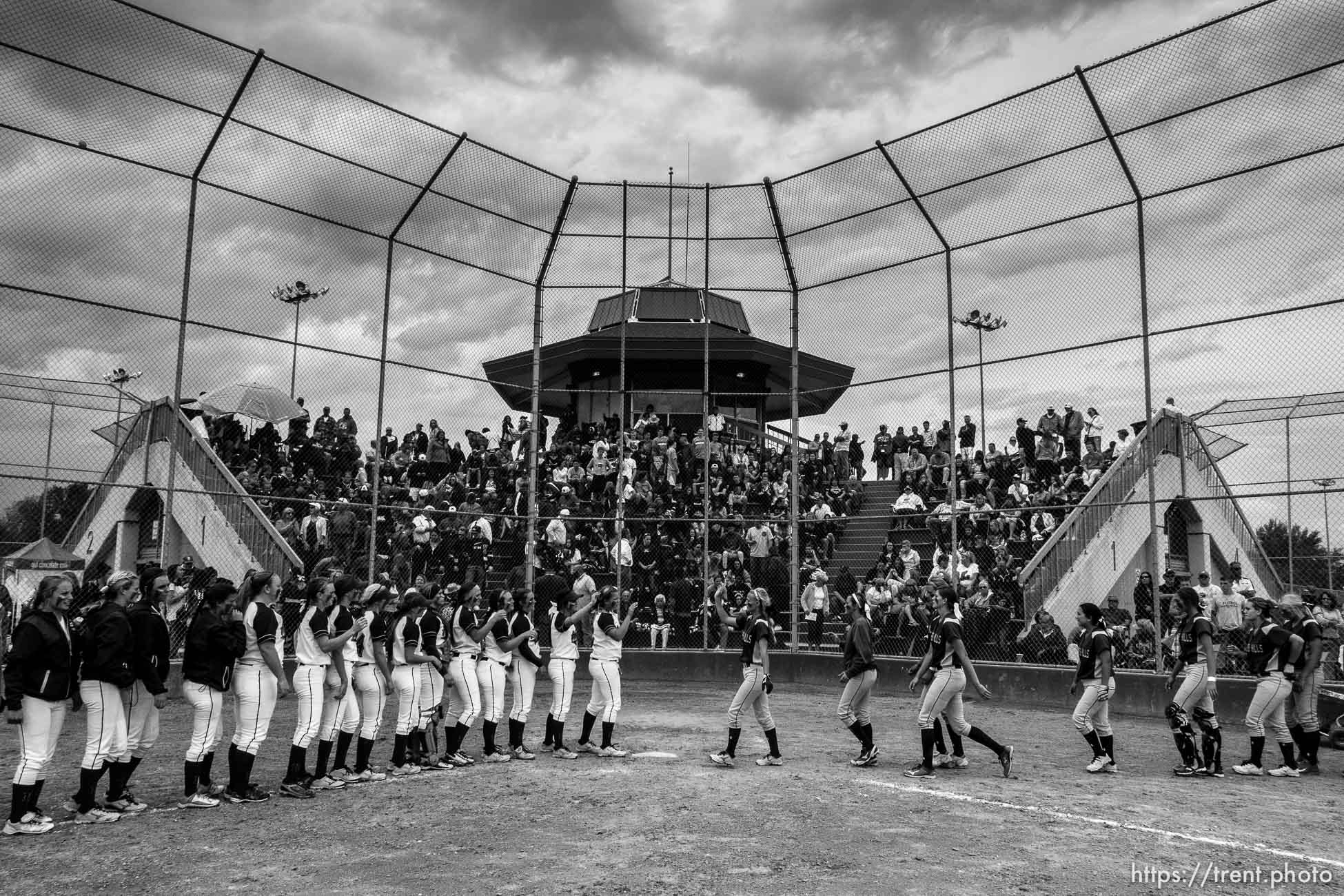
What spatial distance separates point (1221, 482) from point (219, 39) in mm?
17396

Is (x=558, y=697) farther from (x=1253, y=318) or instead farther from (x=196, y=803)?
(x=1253, y=318)

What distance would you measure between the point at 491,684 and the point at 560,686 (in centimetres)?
84

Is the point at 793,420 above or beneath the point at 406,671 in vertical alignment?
above

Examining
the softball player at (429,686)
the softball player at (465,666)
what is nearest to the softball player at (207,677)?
the softball player at (429,686)

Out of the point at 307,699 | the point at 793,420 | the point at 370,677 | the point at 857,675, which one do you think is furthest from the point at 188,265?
the point at 857,675

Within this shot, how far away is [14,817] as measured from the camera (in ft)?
24.2

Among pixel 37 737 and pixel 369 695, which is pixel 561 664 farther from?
pixel 37 737

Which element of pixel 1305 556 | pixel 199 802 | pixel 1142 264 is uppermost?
pixel 1142 264

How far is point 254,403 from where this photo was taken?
1609cm

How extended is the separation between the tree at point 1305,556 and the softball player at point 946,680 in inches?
224

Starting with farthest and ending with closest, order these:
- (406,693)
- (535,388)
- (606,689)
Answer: (535,388), (606,689), (406,693)

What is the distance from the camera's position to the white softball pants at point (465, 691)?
1090 centimetres

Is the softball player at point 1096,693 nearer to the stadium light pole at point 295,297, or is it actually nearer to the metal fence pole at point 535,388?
the metal fence pole at point 535,388

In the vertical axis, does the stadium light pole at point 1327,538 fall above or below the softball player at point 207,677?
above
